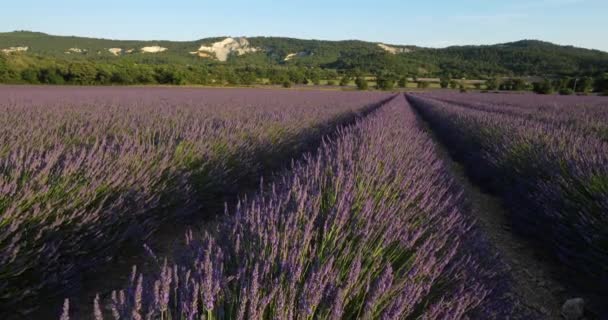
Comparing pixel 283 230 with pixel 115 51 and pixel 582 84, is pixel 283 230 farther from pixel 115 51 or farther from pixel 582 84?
pixel 115 51

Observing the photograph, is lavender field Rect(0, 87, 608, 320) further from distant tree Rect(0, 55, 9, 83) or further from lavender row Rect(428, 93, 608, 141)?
distant tree Rect(0, 55, 9, 83)

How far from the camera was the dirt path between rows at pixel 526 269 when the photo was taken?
274cm

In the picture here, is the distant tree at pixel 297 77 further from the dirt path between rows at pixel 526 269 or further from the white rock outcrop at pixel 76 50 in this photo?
the white rock outcrop at pixel 76 50

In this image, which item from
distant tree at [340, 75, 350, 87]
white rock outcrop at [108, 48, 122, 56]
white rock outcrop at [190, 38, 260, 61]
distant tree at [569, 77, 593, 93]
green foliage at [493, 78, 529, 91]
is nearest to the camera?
distant tree at [569, 77, 593, 93]

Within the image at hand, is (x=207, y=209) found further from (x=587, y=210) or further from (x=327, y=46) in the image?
(x=327, y=46)

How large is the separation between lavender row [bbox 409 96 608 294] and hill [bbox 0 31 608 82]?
53.5m

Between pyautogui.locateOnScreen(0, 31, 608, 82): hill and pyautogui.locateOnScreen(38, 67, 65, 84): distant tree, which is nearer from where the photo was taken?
pyautogui.locateOnScreen(38, 67, 65, 84): distant tree

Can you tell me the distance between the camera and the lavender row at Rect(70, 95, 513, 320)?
1081 mm

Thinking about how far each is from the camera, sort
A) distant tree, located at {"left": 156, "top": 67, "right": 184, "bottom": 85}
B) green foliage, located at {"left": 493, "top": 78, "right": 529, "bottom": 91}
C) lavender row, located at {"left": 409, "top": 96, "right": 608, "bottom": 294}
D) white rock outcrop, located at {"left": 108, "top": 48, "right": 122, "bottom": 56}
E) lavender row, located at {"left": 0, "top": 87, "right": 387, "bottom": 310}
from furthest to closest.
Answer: white rock outcrop, located at {"left": 108, "top": 48, "right": 122, "bottom": 56}, green foliage, located at {"left": 493, "top": 78, "right": 529, "bottom": 91}, distant tree, located at {"left": 156, "top": 67, "right": 184, "bottom": 85}, lavender row, located at {"left": 409, "top": 96, "right": 608, "bottom": 294}, lavender row, located at {"left": 0, "top": 87, "right": 387, "bottom": 310}

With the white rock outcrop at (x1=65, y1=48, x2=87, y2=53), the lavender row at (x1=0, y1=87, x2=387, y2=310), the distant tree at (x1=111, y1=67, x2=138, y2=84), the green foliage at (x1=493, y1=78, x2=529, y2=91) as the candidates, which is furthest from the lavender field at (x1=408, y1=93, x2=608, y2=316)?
the white rock outcrop at (x1=65, y1=48, x2=87, y2=53)

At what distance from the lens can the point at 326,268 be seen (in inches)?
48.0

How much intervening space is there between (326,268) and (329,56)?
417 feet

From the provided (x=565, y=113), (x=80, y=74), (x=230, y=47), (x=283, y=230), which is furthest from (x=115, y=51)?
(x=283, y=230)

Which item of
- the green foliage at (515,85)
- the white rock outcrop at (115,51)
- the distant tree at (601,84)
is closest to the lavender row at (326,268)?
the distant tree at (601,84)
